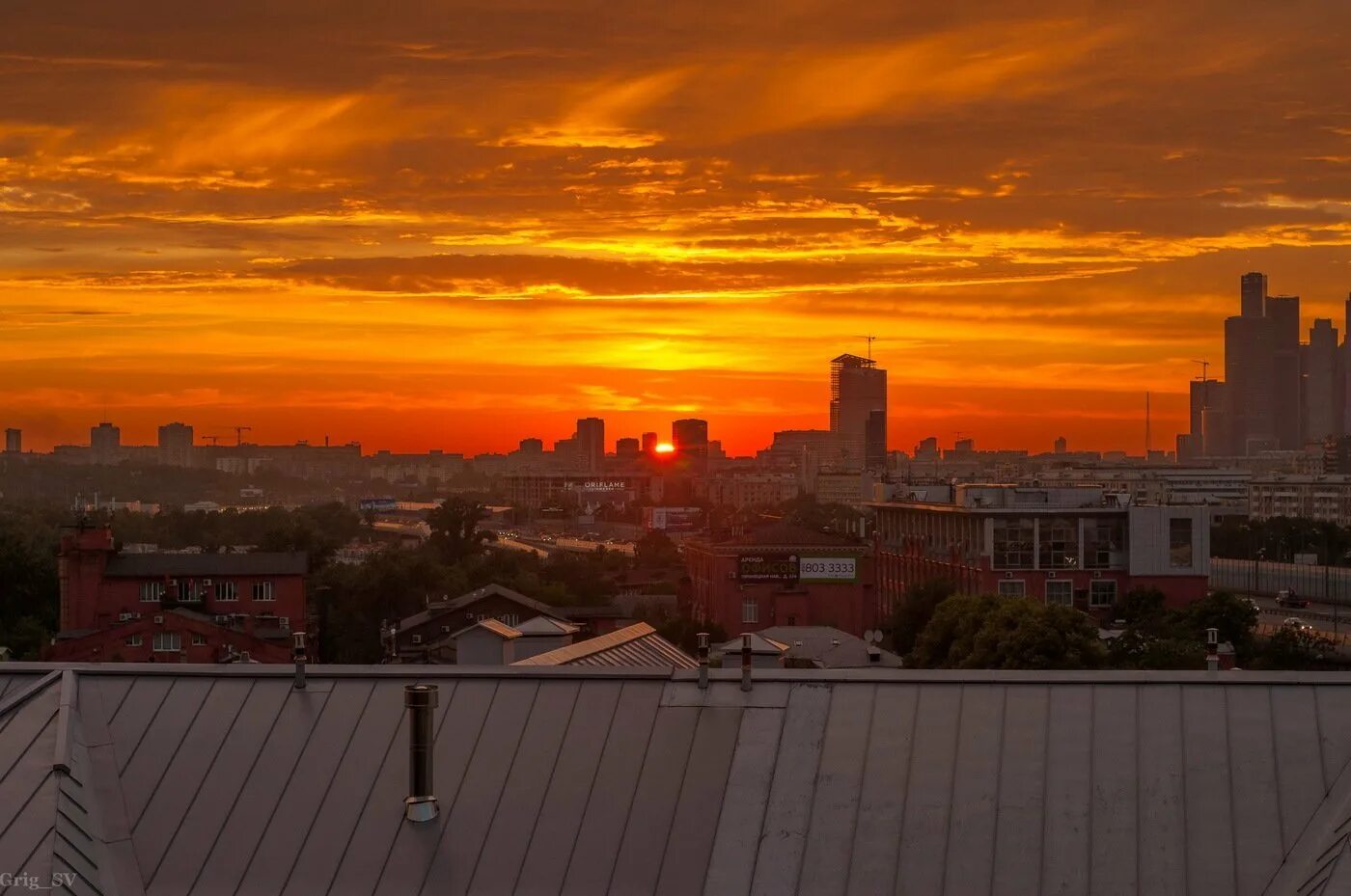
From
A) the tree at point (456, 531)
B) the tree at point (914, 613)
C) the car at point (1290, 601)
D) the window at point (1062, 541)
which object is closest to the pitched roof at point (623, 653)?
the tree at point (914, 613)

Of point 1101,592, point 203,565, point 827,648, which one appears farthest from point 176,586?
point 1101,592

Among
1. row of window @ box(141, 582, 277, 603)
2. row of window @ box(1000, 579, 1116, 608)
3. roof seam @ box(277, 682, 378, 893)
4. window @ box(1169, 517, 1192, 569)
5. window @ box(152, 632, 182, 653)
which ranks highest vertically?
roof seam @ box(277, 682, 378, 893)

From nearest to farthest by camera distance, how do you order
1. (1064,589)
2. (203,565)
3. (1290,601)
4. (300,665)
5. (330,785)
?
(330,785) < (300,665) < (203,565) < (1064,589) < (1290,601)

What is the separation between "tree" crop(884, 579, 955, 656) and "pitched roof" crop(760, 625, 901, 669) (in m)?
5.16

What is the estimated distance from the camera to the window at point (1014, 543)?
3455 inches

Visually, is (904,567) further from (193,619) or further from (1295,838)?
(1295,838)

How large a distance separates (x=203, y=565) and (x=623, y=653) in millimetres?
41963

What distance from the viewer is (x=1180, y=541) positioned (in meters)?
86.5

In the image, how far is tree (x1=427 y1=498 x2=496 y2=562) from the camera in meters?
122

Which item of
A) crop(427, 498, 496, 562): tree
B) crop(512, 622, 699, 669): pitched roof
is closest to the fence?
crop(427, 498, 496, 562): tree

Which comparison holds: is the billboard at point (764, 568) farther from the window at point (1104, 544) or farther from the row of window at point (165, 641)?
the row of window at point (165, 641)

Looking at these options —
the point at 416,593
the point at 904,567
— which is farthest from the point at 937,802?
the point at 904,567

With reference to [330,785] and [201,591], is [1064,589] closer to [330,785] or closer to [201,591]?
[201,591]

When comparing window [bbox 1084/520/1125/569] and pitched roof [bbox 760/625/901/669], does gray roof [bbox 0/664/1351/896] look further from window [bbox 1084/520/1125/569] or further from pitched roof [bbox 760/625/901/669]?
window [bbox 1084/520/1125/569]
